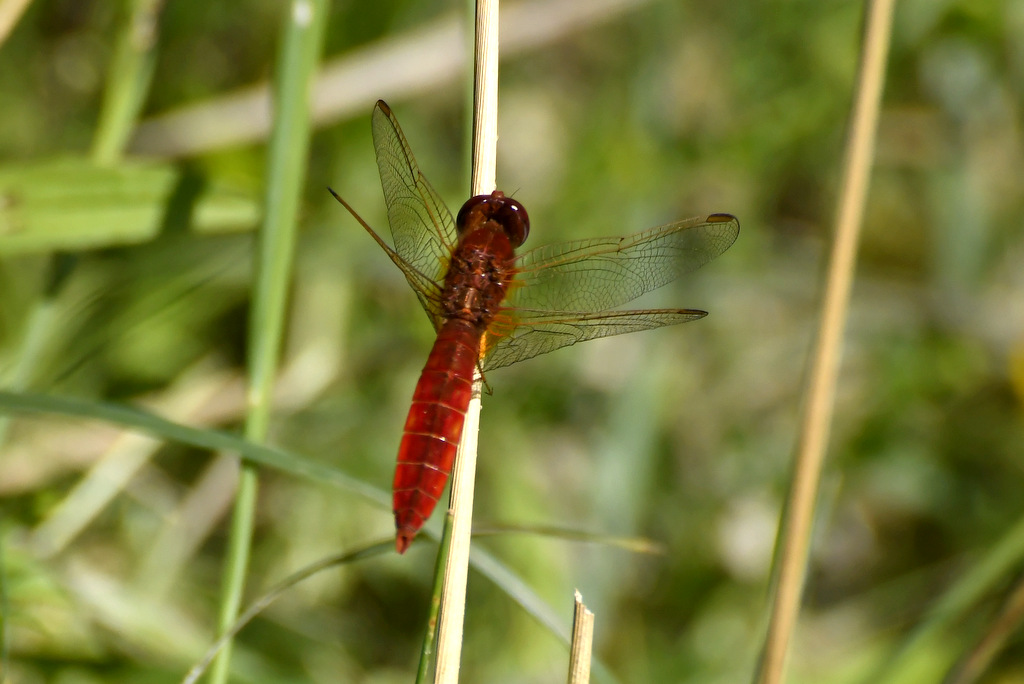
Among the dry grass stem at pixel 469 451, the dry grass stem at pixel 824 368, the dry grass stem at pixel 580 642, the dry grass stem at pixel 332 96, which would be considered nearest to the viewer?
the dry grass stem at pixel 580 642

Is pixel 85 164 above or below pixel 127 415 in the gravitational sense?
above

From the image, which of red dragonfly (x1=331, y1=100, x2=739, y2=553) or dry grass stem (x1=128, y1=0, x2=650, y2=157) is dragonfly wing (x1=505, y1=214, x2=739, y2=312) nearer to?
red dragonfly (x1=331, y1=100, x2=739, y2=553)

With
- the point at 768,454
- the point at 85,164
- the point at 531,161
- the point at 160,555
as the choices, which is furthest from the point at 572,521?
the point at 85,164

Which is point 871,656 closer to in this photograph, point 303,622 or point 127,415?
point 303,622

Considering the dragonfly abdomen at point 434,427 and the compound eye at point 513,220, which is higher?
the compound eye at point 513,220

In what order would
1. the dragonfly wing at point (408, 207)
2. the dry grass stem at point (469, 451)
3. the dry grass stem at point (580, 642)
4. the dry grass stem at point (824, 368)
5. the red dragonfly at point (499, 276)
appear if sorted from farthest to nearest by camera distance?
the dragonfly wing at point (408, 207) → the red dragonfly at point (499, 276) → the dry grass stem at point (824, 368) → the dry grass stem at point (469, 451) → the dry grass stem at point (580, 642)

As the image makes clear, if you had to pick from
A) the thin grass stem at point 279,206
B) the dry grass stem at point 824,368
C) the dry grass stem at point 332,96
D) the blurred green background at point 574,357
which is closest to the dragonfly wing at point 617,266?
the dry grass stem at point 824,368

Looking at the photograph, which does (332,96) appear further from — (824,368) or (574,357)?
(824,368)

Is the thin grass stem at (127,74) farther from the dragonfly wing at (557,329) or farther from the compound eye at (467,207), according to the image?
the dragonfly wing at (557,329)

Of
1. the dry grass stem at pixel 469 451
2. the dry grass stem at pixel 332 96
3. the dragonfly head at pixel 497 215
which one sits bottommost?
the dry grass stem at pixel 469 451
